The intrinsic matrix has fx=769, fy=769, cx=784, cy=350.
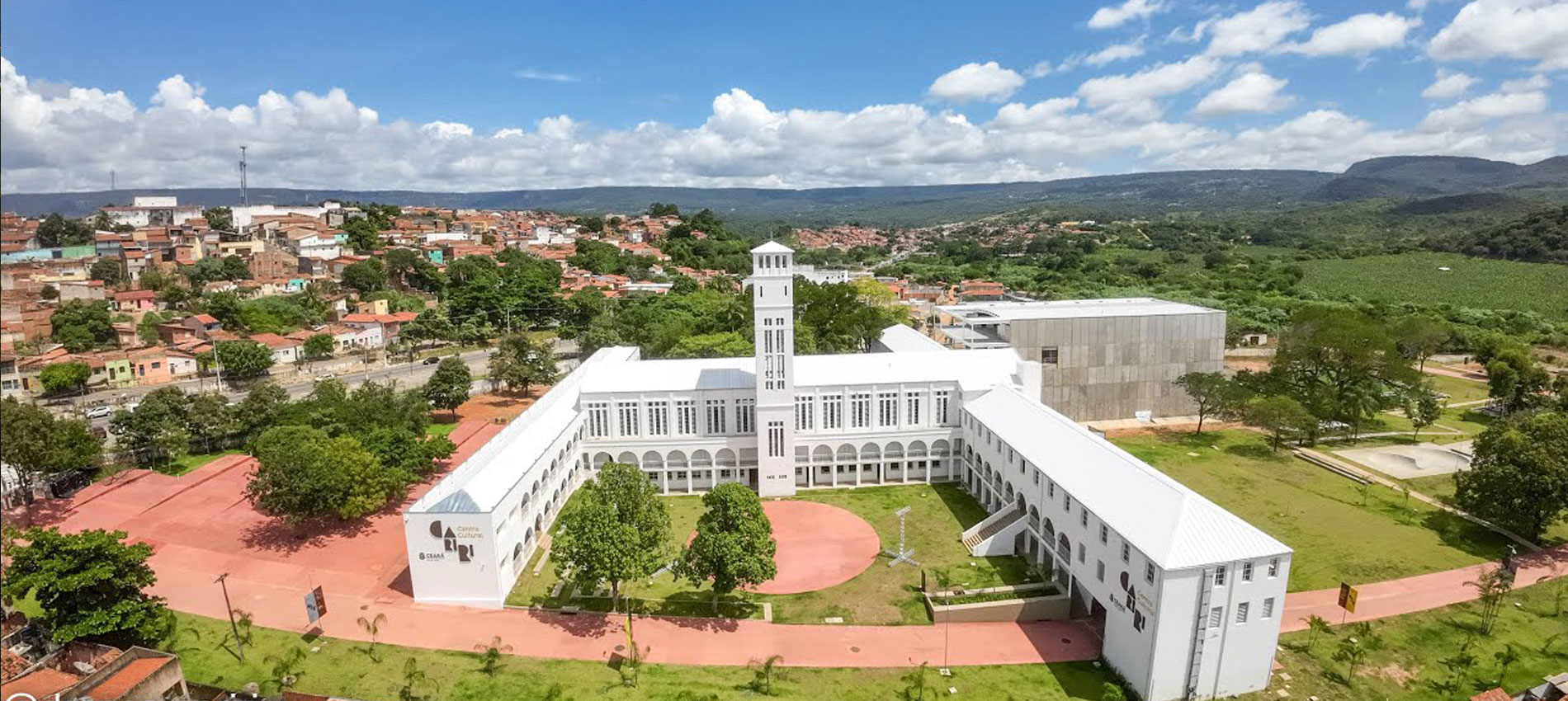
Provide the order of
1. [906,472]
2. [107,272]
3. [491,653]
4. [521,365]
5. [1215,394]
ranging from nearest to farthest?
[491,653] → [906,472] → [1215,394] → [521,365] → [107,272]

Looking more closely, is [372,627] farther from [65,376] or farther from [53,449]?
[65,376]

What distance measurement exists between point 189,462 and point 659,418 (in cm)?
2912

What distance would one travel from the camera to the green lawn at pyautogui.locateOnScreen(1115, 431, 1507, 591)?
3450 centimetres

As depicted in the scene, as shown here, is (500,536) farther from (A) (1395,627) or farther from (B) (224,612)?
(A) (1395,627)

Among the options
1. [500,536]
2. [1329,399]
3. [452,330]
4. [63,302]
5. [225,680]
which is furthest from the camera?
[452,330]

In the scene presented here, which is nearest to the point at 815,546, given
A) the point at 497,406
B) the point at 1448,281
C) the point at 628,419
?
the point at 628,419

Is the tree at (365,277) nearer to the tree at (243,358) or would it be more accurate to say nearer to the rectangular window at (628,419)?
the tree at (243,358)

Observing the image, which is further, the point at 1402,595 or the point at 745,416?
the point at 745,416

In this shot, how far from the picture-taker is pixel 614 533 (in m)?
28.8

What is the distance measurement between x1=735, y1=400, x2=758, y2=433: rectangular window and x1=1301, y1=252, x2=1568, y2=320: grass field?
114 metres

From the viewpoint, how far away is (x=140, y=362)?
61.4 m

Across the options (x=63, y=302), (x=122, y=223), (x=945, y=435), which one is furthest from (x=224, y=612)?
(x=122, y=223)

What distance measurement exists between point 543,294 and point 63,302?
141 ft

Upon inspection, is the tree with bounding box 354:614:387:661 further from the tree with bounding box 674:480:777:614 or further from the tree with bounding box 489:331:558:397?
the tree with bounding box 489:331:558:397
